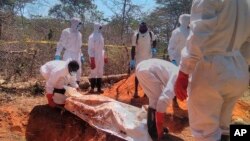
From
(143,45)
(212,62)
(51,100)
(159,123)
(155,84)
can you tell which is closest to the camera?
(212,62)

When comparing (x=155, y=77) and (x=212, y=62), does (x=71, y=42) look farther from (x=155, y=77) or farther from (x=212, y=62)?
(x=212, y=62)

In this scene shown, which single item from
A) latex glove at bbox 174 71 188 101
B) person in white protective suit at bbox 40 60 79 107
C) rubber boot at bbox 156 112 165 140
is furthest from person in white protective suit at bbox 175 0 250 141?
person in white protective suit at bbox 40 60 79 107

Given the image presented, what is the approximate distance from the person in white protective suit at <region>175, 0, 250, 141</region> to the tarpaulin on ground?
4.35ft

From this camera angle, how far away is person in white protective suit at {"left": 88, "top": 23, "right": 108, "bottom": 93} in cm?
925

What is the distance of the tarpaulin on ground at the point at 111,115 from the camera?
16.3ft

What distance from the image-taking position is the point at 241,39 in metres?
3.70

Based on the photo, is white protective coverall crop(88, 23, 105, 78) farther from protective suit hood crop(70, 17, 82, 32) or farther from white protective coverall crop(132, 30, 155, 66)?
white protective coverall crop(132, 30, 155, 66)

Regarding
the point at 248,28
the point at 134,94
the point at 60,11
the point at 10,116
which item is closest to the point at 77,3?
the point at 60,11

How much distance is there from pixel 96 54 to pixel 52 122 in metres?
3.04

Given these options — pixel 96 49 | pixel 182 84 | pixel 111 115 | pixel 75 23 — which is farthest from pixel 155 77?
pixel 96 49

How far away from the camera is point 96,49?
366 inches

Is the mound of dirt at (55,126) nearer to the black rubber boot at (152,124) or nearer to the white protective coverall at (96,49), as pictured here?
the black rubber boot at (152,124)

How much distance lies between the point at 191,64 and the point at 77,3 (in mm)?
19166

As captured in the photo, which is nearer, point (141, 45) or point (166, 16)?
point (141, 45)
